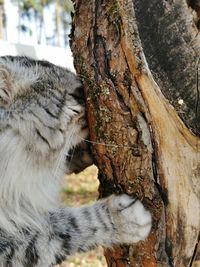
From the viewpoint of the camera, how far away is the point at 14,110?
157cm

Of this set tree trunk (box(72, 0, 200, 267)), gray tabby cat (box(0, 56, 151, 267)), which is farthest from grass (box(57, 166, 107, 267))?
tree trunk (box(72, 0, 200, 267))

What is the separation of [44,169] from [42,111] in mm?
220

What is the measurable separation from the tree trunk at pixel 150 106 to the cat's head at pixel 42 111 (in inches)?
2.3

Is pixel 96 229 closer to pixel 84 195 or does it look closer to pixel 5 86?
pixel 5 86

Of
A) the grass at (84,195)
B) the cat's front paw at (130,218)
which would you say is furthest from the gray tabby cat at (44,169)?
the grass at (84,195)

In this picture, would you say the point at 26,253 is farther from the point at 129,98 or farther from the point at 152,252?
the point at 129,98

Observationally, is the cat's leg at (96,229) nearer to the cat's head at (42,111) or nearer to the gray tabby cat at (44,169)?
the gray tabby cat at (44,169)

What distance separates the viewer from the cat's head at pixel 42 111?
61.0 inches

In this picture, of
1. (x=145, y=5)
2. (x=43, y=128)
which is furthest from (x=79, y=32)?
(x=43, y=128)

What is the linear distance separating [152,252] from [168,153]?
0.35 meters

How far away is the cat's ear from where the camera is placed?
5.16ft

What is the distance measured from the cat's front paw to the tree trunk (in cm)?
3

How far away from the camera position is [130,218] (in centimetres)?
160

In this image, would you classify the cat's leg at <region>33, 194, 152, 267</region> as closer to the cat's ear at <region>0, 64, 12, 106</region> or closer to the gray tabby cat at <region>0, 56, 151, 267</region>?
the gray tabby cat at <region>0, 56, 151, 267</region>
